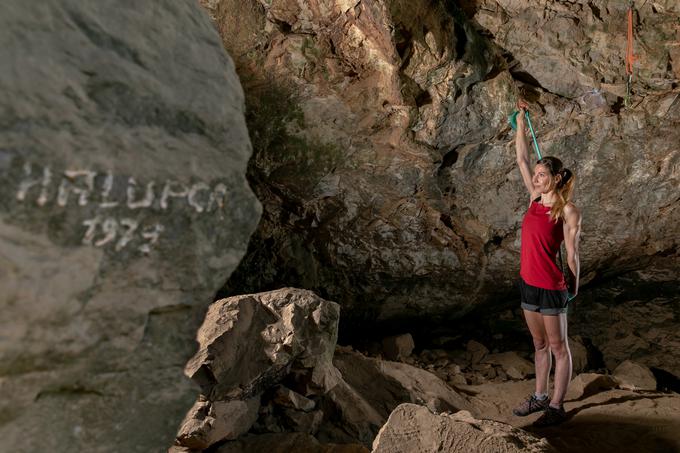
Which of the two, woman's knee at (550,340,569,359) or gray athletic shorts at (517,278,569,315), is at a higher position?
gray athletic shorts at (517,278,569,315)

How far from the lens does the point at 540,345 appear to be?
3.23m

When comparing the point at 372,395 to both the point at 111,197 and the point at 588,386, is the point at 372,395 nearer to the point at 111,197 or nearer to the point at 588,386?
the point at 588,386

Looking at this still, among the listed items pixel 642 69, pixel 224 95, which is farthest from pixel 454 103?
pixel 224 95

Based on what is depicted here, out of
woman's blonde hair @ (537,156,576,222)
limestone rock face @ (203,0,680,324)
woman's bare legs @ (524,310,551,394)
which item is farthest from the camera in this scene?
limestone rock face @ (203,0,680,324)

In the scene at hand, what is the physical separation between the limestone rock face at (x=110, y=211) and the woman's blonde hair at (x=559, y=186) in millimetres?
1833

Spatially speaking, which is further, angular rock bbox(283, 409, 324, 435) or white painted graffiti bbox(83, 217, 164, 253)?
angular rock bbox(283, 409, 324, 435)

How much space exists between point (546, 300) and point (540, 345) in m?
0.32

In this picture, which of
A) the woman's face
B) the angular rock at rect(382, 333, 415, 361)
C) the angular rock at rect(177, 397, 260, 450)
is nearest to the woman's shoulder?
the woman's face

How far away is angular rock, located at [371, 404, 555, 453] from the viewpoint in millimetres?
2402

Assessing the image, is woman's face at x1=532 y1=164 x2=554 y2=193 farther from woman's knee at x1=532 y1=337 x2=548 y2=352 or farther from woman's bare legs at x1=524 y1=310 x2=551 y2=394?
woman's knee at x1=532 y1=337 x2=548 y2=352

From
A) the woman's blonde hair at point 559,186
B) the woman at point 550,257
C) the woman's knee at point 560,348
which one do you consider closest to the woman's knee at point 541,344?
the woman at point 550,257

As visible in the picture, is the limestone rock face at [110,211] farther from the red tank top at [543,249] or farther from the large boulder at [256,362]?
the red tank top at [543,249]

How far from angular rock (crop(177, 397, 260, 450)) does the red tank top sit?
1576 mm

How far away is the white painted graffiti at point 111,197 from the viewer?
1.30 m
